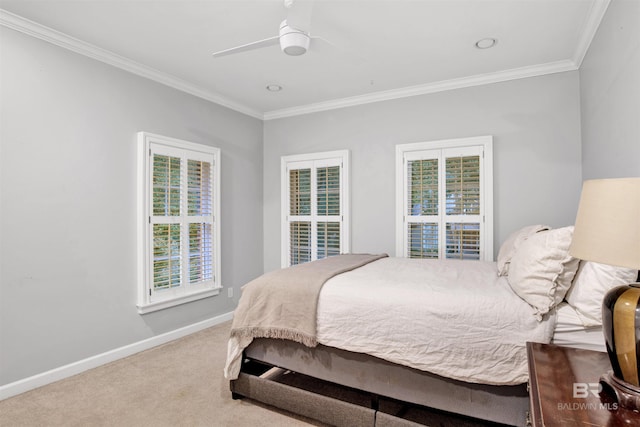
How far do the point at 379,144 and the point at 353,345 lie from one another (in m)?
2.67

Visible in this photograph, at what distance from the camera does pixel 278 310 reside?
89.8 inches

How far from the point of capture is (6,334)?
247 cm

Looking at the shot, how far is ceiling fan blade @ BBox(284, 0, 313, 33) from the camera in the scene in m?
2.19

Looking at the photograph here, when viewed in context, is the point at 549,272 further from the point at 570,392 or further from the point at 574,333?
the point at 570,392

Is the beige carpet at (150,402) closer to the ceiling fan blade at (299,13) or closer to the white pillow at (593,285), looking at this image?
the white pillow at (593,285)

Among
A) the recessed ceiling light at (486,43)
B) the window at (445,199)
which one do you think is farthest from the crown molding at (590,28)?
the window at (445,199)

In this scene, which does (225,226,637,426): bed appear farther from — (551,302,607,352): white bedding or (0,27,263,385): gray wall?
(0,27,263,385): gray wall

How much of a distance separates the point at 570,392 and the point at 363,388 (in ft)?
3.81

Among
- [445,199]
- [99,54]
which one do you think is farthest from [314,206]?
[99,54]

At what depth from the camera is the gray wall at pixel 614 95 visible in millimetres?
1942

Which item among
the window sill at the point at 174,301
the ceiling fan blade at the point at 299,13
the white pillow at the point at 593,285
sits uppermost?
the ceiling fan blade at the point at 299,13

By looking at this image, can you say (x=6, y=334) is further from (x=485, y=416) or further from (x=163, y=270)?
(x=485, y=416)

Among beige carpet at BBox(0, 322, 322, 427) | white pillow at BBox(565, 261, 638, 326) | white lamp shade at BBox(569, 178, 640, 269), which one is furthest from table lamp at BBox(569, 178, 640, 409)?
beige carpet at BBox(0, 322, 322, 427)

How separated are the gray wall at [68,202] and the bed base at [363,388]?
1.46m
